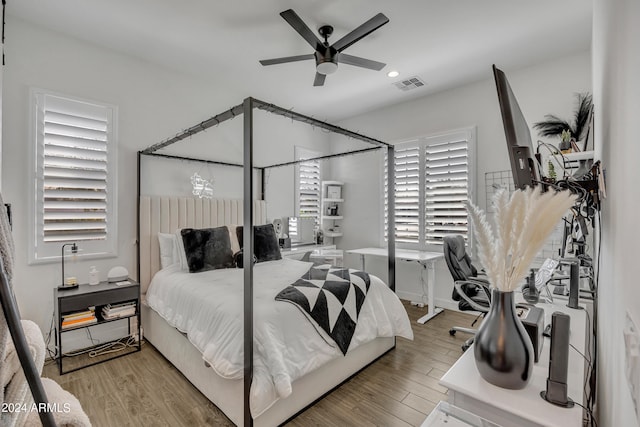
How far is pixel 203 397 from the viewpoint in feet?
6.65

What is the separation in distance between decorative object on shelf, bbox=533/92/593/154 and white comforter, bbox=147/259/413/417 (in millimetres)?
2354

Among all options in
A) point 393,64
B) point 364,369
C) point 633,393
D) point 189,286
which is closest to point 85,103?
point 189,286

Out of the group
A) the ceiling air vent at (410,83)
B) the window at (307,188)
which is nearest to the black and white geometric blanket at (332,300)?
the window at (307,188)

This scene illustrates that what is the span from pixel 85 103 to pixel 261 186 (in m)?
2.12

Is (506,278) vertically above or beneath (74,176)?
beneath

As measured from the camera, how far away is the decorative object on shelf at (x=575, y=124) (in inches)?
108

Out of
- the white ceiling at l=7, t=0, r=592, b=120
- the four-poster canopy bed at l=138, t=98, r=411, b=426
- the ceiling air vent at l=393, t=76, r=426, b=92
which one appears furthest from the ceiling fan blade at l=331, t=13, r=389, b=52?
the ceiling air vent at l=393, t=76, r=426, b=92

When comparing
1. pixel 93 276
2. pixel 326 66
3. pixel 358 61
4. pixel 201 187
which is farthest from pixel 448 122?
pixel 93 276

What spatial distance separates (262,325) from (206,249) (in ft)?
4.54

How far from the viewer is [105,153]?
2.81 meters

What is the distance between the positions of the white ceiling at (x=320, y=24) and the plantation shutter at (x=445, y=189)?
884mm

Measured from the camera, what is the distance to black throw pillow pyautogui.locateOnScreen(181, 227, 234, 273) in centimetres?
275

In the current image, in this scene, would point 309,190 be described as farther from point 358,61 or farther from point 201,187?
point 358,61

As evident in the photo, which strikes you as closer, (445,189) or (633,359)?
(633,359)
